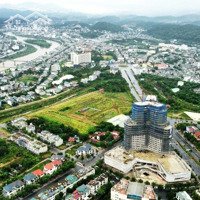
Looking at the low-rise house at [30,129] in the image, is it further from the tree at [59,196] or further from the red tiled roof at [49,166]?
the tree at [59,196]

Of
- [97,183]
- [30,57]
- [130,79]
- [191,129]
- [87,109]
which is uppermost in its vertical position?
[191,129]

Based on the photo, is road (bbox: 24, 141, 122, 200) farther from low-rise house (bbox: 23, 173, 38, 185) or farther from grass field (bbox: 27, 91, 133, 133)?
grass field (bbox: 27, 91, 133, 133)

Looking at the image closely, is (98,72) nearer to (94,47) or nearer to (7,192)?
(94,47)

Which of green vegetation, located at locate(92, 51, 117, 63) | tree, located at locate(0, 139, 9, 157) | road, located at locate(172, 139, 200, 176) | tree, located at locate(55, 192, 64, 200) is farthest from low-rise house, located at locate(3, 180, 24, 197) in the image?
green vegetation, located at locate(92, 51, 117, 63)

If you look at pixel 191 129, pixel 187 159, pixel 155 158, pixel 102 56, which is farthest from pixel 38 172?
pixel 102 56

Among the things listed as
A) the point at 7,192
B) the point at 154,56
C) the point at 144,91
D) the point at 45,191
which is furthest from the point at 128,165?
the point at 154,56

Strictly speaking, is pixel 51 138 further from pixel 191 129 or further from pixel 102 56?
pixel 102 56
